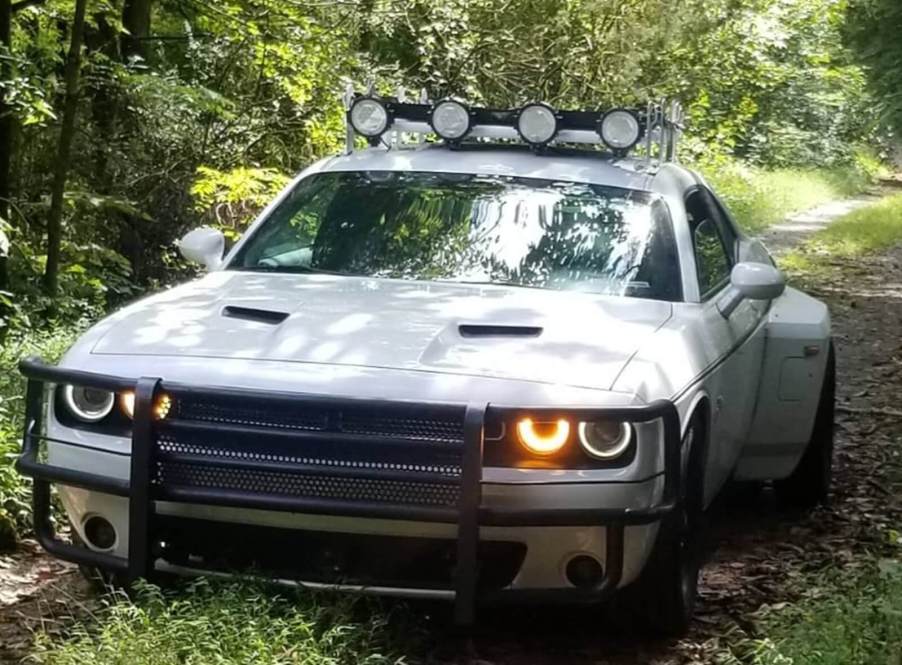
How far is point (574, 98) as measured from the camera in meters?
16.8

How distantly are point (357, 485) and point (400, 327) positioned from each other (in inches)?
25.6

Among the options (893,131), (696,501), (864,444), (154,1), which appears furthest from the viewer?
(893,131)

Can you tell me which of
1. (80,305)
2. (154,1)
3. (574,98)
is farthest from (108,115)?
(574,98)

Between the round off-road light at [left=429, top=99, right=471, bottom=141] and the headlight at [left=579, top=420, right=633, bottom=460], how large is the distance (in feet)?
7.76

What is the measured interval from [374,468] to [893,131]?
19.2 m

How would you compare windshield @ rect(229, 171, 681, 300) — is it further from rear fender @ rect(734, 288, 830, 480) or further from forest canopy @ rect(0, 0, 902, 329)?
forest canopy @ rect(0, 0, 902, 329)

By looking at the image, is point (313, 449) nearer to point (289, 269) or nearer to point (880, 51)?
point (289, 269)

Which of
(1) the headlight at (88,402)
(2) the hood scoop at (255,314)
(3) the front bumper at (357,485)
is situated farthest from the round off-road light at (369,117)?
(3) the front bumper at (357,485)

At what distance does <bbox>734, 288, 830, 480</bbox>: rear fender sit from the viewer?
5852mm

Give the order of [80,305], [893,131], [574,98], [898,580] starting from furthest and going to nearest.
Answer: [893,131] → [574,98] → [80,305] → [898,580]

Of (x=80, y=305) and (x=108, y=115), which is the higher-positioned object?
(x=108, y=115)

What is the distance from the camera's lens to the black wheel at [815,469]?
6223mm

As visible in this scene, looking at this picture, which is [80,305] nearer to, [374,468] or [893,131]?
[374,468]

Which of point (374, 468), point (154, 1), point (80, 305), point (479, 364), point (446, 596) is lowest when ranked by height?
point (80, 305)
